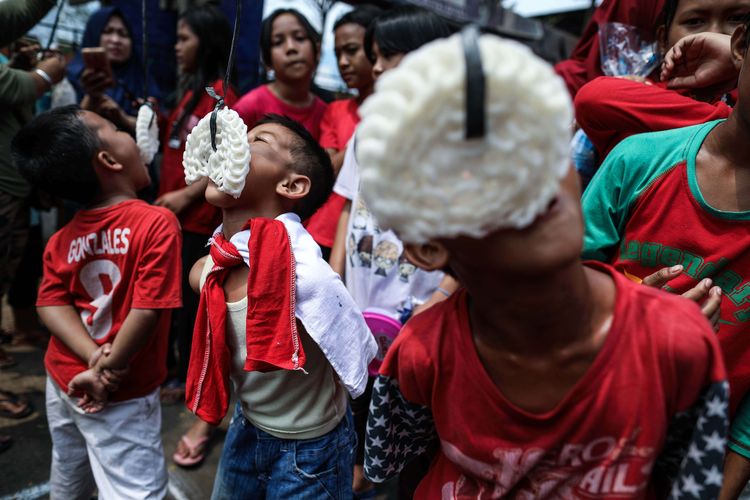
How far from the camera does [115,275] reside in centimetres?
182

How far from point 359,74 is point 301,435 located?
6.51 ft

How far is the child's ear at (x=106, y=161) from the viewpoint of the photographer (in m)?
1.85

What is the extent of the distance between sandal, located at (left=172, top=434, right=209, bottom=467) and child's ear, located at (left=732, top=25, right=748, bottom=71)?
268cm

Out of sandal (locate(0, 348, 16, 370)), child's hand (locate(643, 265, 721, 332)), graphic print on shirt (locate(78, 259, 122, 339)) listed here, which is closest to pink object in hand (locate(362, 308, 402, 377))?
graphic print on shirt (locate(78, 259, 122, 339))

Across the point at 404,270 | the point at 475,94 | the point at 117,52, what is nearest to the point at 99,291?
the point at 404,270

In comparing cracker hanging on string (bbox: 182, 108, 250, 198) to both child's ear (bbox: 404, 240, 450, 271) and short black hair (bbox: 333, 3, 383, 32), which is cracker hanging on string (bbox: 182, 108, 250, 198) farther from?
short black hair (bbox: 333, 3, 383, 32)

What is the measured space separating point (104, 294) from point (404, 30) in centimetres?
163

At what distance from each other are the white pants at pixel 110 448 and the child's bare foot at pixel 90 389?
0.14ft

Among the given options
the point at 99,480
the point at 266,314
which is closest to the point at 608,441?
the point at 266,314

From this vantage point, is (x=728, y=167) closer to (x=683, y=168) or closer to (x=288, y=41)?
Answer: (x=683, y=168)

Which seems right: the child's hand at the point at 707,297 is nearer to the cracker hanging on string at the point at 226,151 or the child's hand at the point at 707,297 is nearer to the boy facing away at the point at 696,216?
the boy facing away at the point at 696,216

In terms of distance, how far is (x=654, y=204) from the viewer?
1.21m

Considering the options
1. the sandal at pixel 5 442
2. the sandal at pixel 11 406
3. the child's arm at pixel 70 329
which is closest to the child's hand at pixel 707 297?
the child's arm at pixel 70 329

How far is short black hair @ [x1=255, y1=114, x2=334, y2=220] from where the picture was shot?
158 cm
